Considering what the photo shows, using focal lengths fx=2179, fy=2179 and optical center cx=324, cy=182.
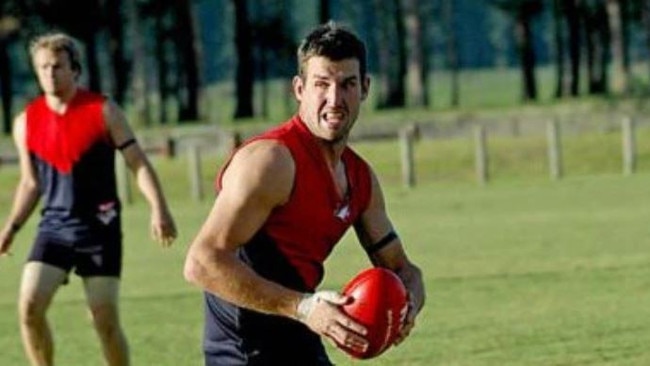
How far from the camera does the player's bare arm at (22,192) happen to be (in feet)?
44.6

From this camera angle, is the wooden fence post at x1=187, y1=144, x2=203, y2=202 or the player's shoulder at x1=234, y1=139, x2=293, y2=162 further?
the wooden fence post at x1=187, y1=144, x2=203, y2=202

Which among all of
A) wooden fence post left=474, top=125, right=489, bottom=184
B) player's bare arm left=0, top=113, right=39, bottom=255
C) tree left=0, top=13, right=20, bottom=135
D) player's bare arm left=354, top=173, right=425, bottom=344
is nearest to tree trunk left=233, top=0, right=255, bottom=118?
tree left=0, top=13, right=20, bottom=135

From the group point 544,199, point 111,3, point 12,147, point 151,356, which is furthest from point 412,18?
point 151,356

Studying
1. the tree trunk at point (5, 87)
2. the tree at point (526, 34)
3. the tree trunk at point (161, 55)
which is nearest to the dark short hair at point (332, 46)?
the tree at point (526, 34)

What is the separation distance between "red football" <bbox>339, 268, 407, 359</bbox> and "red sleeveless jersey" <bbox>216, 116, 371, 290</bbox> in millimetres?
293

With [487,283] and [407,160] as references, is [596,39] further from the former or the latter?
[487,283]

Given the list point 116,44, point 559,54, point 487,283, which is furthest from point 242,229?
point 559,54

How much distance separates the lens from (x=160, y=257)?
90.9 ft

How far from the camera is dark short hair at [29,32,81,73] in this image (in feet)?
42.6

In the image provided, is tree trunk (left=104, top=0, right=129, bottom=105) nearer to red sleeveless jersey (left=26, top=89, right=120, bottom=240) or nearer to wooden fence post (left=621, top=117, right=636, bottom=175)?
wooden fence post (left=621, top=117, right=636, bottom=175)

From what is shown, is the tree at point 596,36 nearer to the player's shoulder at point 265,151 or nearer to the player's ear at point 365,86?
the player's ear at point 365,86

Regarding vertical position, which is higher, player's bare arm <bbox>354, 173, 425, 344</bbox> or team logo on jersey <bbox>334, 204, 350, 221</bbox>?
team logo on jersey <bbox>334, 204, 350, 221</bbox>

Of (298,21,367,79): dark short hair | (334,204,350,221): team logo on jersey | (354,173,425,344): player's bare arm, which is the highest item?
(298,21,367,79): dark short hair

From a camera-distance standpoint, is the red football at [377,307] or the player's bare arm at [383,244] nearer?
the red football at [377,307]
